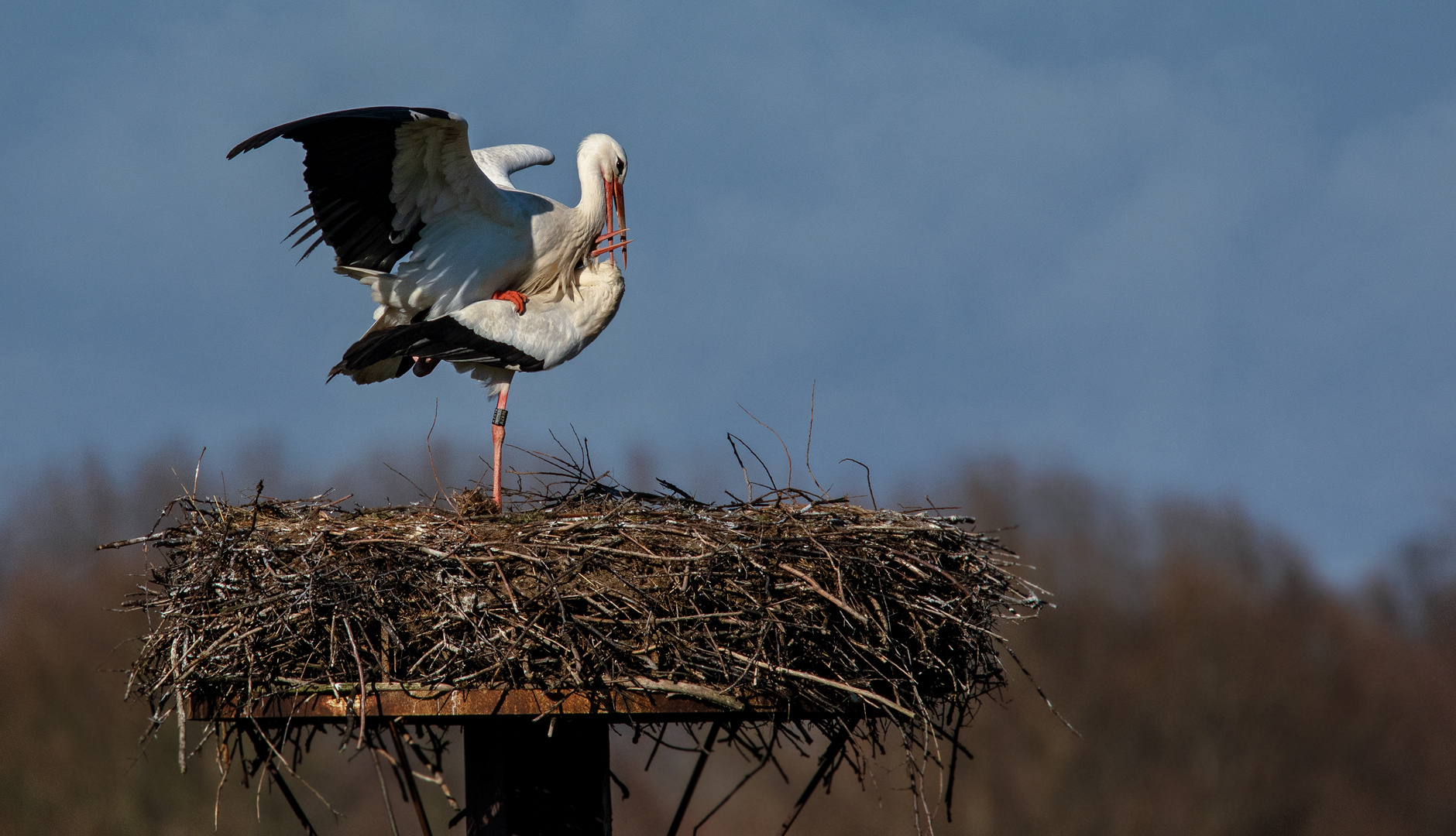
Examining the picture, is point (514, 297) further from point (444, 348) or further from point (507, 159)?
point (507, 159)

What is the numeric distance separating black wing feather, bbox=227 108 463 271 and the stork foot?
1.49ft

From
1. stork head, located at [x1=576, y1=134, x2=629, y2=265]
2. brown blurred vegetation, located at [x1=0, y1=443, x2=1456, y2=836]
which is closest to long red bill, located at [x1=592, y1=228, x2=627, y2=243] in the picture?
stork head, located at [x1=576, y1=134, x2=629, y2=265]

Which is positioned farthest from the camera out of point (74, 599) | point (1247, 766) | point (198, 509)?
point (1247, 766)

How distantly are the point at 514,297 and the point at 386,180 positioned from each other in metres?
0.78

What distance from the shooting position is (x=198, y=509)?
16.4 feet

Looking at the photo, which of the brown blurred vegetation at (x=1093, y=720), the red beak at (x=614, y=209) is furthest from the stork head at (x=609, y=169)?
the brown blurred vegetation at (x=1093, y=720)

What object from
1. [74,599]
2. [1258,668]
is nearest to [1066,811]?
[1258,668]

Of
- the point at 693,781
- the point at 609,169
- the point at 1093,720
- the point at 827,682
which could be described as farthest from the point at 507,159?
the point at 1093,720

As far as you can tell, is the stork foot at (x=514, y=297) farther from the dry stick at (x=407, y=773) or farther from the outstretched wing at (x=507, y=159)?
the dry stick at (x=407, y=773)

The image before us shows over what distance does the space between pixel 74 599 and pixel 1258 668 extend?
22.1m

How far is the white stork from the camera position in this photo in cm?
621

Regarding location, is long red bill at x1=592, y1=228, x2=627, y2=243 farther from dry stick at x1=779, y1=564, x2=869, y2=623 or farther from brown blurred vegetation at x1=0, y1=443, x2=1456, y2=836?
brown blurred vegetation at x1=0, y1=443, x2=1456, y2=836

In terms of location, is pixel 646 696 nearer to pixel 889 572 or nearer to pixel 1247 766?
pixel 889 572

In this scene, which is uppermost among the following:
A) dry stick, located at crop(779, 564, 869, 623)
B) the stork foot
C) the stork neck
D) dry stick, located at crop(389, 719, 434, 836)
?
the stork neck
